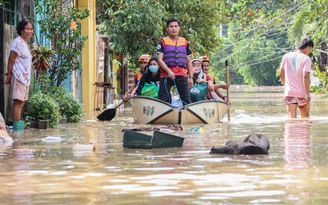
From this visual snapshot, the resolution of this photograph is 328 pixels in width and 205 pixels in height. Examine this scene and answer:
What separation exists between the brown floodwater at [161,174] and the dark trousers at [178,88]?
14.2 ft

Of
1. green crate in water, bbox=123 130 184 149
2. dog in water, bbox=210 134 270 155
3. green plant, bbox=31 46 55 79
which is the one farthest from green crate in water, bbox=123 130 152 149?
green plant, bbox=31 46 55 79

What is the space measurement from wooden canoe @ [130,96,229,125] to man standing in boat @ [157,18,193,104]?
33 cm

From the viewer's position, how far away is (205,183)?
6484 millimetres

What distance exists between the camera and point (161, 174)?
7094 mm

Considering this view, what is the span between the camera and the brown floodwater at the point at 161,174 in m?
5.82

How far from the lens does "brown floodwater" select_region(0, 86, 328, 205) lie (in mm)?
5816

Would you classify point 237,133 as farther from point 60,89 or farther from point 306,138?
point 60,89

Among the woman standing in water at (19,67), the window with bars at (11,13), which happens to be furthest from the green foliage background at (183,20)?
the woman standing in water at (19,67)

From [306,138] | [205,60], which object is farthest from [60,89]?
[306,138]

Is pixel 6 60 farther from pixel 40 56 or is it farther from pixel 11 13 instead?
pixel 11 13

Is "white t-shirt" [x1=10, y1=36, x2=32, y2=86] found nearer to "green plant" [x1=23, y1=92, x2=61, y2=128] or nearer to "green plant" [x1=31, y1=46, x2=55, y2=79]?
"green plant" [x1=23, y1=92, x2=61, y2=128]

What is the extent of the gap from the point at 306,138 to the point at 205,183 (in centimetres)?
500

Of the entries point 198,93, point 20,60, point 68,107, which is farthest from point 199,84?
point 20,60

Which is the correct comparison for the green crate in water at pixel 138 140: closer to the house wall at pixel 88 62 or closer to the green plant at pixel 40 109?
the green plant at pixel 40 109
